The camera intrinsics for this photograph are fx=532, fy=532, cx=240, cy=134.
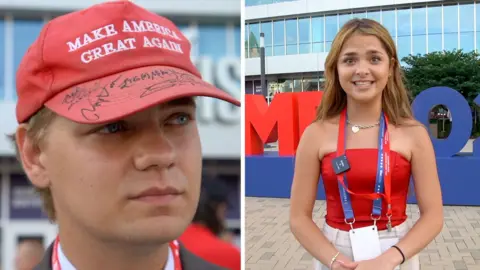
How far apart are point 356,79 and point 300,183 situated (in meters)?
0.30

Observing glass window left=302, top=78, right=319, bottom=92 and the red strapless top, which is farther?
glass window left=302, top=78, right=319, bottom=92

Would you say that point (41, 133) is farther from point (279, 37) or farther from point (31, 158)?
point (279, 37)

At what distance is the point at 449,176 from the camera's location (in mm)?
6688

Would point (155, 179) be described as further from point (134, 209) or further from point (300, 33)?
point (300, 33)

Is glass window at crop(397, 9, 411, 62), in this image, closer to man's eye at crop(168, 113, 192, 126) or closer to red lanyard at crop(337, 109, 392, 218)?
red lanyard at crop(337, 109, 392, 218)

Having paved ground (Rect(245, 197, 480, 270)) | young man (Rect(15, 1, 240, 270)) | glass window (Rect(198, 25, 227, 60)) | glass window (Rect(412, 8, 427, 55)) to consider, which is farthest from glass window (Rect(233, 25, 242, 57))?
glass window (Rect(412, 8, 427, 55))

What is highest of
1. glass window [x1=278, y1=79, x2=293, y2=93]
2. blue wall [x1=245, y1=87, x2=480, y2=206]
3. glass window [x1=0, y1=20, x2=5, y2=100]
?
glass window [x1=278, y1=79, x2=293, y2=93]

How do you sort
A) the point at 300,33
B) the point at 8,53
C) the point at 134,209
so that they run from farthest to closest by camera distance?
the point at 300,33 < the point at 8,53 < the point at 134,209

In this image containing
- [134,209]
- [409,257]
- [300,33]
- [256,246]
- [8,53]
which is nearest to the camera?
[134,209]

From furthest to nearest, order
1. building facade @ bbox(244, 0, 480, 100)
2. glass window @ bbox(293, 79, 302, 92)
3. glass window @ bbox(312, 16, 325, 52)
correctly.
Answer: glass window @ bbox(293, 79, 302, 92) → building facade @ bbox(244, 0, 480, 100) → glass window @ bbox(312, 16, 325, 52)

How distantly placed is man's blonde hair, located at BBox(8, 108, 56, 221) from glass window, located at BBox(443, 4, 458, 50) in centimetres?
2232

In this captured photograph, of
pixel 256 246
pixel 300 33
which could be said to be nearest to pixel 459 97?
pixel 256 246

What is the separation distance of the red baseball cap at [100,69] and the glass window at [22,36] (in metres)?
0.05

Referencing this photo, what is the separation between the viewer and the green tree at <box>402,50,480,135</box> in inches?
813
